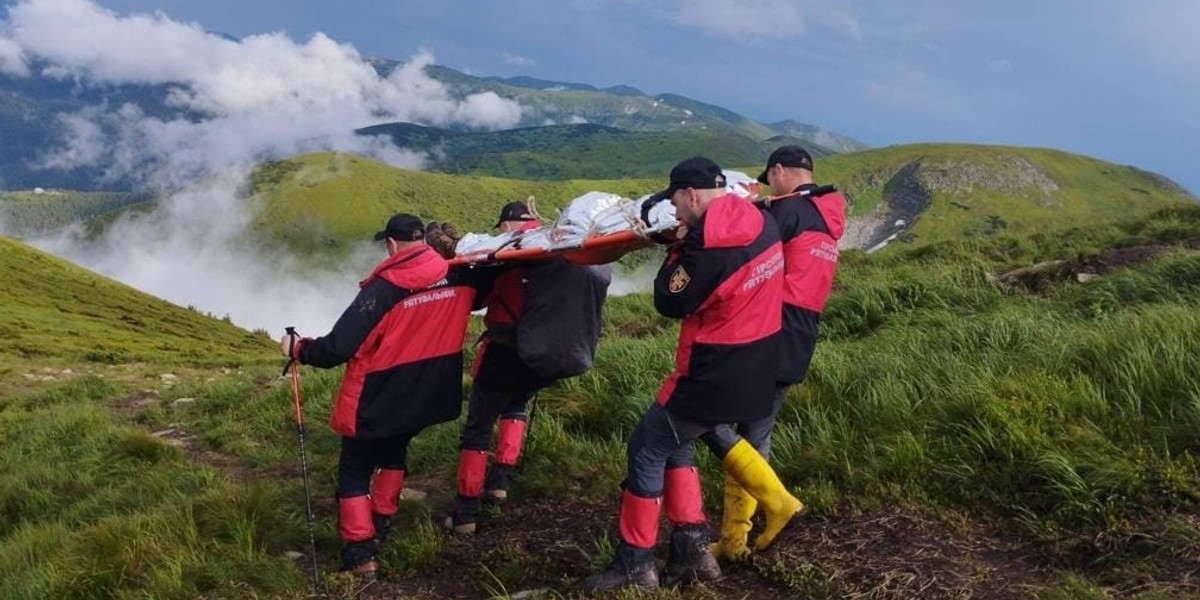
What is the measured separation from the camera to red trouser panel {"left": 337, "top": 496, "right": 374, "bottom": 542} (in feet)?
19.6

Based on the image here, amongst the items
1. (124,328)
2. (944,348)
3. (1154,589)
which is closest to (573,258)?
(1154,589)

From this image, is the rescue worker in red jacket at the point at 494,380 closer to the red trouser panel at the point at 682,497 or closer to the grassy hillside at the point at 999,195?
the red trouser panel at the point at 682,497

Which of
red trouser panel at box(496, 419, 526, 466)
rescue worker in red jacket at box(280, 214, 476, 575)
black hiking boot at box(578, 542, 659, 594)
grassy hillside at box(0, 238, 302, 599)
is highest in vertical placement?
rescue worker in red jacket at box(280, 214, 476, 575)

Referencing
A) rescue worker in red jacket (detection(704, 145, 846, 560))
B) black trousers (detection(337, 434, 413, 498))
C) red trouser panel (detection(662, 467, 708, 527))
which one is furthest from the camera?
black trousers (detection(337, 434, 413, 498))

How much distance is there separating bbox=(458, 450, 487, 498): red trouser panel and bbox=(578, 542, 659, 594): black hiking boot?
1.83m

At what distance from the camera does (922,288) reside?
11375 millimetres

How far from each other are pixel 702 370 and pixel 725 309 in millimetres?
381

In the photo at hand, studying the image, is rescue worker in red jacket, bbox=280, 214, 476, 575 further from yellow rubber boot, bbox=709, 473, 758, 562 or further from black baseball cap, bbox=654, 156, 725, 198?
yellow rubber boot, bbox=709, 473, 758, 562

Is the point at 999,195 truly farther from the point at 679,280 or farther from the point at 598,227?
the point at 679,280

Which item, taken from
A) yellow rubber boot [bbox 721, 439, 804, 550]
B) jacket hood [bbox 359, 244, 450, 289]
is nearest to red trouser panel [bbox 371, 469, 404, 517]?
jacket hood [bbox 359, 244, 450, 289]

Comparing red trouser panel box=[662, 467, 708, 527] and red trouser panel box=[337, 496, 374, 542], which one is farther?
red trouser panel box=[337, 496, 374, 542]

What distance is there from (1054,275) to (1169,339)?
6.37m

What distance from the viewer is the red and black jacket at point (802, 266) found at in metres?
5.29

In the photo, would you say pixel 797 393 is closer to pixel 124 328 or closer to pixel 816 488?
pixel 816 488
